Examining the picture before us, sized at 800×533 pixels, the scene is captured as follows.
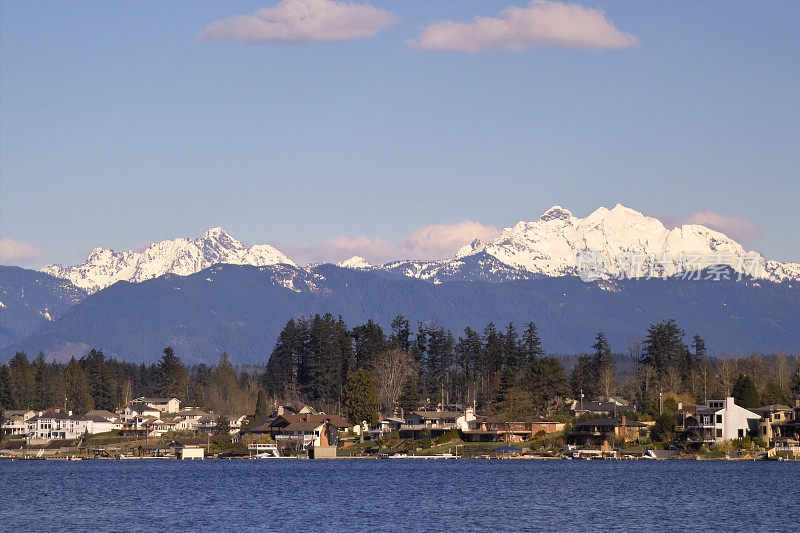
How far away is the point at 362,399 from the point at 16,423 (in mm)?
57474

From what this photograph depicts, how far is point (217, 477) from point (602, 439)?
45.9 meters

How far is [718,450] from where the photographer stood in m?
125

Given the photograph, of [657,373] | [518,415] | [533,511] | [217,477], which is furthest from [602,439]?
[533,511]

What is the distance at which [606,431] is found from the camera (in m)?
134

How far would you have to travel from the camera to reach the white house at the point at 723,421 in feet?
406

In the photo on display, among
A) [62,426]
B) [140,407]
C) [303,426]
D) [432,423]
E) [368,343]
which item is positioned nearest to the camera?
[432,423]

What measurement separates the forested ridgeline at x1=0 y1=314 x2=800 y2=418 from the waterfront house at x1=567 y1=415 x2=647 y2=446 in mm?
5278

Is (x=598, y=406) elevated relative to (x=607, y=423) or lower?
elevated

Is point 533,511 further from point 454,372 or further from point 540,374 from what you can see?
point 454,372

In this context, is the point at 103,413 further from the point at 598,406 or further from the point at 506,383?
the point at 598,406

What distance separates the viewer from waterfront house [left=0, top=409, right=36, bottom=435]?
174 m

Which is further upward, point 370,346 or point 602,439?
point 370,346

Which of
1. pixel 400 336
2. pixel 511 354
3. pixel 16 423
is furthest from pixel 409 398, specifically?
pixel 16 423

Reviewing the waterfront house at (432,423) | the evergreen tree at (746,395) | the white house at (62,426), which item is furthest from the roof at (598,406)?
the white house at (62,426)
